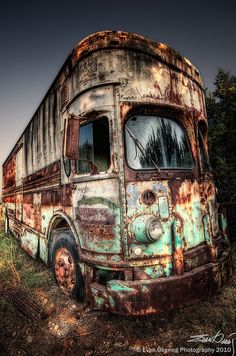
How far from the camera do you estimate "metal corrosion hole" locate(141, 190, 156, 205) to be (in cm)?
253

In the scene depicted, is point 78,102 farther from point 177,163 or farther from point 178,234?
point 178,234

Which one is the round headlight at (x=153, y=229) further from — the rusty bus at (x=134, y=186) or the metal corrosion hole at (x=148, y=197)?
the metal corrosion hole at (x=148, y=197)

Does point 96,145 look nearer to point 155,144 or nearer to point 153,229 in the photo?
point 155,144

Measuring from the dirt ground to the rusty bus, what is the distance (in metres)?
0.28

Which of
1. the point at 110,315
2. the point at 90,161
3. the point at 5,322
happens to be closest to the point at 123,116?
the point at 90,161

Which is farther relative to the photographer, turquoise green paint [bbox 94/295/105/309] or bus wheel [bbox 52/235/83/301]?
bus wheel [bbox 52/235/83/301]

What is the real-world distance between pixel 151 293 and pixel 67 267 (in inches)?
55.1

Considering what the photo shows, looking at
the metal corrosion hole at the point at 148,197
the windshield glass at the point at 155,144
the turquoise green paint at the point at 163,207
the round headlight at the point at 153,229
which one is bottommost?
the round headlight at the point at 153,229

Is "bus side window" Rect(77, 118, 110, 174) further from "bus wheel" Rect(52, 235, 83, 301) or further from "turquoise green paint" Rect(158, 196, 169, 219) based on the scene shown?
"bus wheel" Rect(52, 235, 83, 301)

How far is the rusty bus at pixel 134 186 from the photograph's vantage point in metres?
2.43

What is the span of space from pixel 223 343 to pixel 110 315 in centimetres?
122

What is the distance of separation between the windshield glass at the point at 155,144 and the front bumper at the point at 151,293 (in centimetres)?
122

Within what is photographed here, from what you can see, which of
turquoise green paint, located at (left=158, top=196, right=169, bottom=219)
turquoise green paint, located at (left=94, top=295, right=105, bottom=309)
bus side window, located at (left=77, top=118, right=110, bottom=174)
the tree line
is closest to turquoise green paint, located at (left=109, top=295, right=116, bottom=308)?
turquoise green paint, located at (left=94, top=295, right=105, bottom=309)
